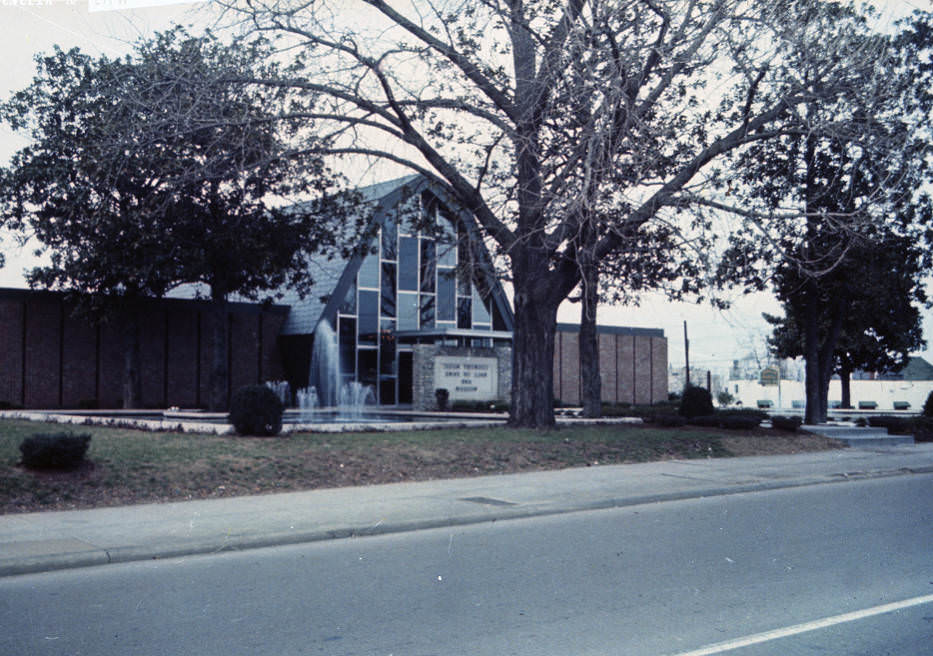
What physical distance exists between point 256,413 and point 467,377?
66.5 ft

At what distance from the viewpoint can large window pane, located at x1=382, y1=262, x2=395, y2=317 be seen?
39125mm

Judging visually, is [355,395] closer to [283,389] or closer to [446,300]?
[283,389]

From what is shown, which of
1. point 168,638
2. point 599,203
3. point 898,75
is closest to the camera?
point 168,638

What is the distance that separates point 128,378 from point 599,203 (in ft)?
73.6

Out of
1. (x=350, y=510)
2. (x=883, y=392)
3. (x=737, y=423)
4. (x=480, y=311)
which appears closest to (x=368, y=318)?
(x=480, y=311)

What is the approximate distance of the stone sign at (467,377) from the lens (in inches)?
1423

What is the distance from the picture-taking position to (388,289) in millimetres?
39281

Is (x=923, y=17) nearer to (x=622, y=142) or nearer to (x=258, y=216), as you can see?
(x=622, y=142)

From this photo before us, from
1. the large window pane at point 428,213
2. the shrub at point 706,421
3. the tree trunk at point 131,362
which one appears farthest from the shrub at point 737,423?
the tree trunk at point 131,362

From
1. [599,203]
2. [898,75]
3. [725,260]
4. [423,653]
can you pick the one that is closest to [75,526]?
[423,653]

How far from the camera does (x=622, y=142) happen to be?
1619 centimetres

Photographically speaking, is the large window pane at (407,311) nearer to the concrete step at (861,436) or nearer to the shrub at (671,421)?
the shrub at (671,421)

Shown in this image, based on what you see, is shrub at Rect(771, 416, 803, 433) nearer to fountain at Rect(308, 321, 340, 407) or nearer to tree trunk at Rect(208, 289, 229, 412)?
tree trunk at Rect(208, 289, 229, 412)

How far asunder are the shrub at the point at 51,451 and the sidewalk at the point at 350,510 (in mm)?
1418
